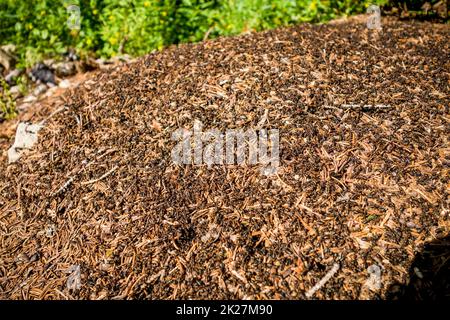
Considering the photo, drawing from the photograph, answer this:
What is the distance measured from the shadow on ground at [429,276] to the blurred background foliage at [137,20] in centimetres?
347

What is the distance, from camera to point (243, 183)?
109 inches

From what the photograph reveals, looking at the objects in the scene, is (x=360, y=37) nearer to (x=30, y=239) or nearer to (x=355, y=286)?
(x=355, y=286)

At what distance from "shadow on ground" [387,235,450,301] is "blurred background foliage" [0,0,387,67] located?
11.4ft

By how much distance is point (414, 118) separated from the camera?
2.96 m

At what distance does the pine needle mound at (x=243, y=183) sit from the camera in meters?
2.41

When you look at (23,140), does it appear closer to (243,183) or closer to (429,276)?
(243,183)

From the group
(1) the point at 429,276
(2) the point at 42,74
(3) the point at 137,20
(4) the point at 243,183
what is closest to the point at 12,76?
(2) the point at 42,74

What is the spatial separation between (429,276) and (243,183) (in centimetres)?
139

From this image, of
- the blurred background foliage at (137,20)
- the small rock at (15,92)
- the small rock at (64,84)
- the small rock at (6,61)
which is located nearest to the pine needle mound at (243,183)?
the small rock at (64,84)

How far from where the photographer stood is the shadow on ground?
87.3 inches

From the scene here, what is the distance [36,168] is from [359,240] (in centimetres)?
277

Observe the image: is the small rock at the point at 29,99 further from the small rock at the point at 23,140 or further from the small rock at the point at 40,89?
the small rock at the point at 23,140

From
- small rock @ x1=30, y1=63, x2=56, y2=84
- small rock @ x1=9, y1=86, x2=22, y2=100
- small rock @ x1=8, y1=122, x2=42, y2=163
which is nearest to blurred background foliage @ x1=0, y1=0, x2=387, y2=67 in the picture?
small rock @ x1=30, y1=63, x2=56, y2=84
